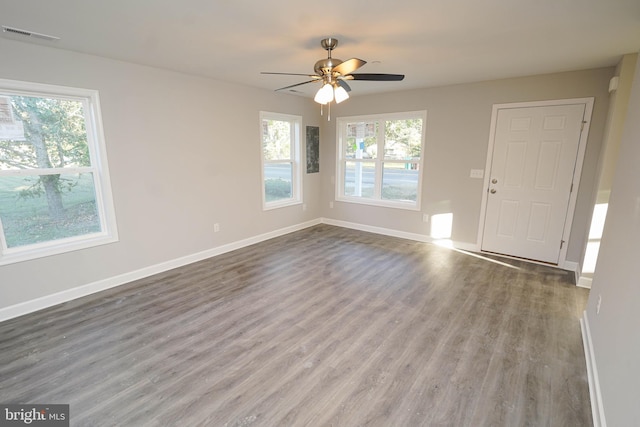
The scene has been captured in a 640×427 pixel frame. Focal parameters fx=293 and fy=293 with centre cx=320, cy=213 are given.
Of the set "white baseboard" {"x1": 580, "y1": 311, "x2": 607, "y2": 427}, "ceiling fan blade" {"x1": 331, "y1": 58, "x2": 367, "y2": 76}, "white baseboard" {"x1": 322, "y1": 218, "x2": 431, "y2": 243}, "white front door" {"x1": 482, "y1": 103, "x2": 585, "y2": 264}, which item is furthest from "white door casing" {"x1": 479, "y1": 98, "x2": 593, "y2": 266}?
"ceiling fan blade" {"x1": 331, "y1": 58, "x2": 367, "y2": 76}

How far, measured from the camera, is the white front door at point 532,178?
3.67 meters

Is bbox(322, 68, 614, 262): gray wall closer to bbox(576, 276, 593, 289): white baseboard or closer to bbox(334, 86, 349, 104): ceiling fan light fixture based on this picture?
bbox(576, 276, 593, 289): white baseboard

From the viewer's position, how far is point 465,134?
14.2 ft

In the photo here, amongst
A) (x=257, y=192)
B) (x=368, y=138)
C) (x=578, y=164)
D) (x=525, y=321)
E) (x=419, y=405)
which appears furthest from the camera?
(x=368, y=138)

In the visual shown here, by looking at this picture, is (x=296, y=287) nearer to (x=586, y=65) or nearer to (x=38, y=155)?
(x=38, y=155)

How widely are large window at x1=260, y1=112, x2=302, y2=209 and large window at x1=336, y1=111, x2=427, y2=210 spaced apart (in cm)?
87

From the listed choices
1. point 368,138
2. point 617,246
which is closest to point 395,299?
point 617,246

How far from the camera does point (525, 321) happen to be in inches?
105

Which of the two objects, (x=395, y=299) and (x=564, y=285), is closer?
(x=395, y=299)

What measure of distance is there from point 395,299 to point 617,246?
1.76 metres

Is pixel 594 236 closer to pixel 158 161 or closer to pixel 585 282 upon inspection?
pixel 585 282

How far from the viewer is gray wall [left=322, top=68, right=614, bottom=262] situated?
11.5ft

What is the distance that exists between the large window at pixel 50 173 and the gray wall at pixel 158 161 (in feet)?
0.33

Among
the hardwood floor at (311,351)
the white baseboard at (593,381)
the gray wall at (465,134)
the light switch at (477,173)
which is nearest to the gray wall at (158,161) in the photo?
the hardwood floor at (311,351)
